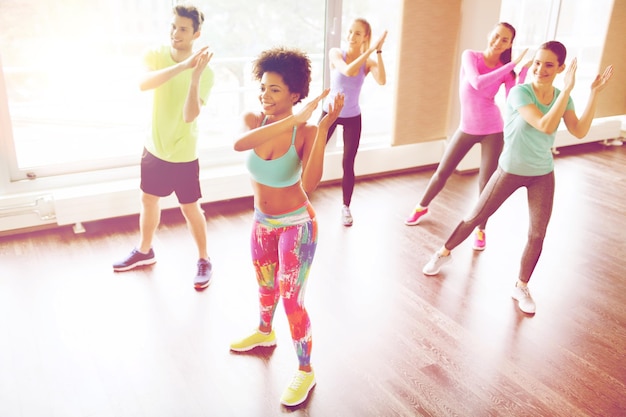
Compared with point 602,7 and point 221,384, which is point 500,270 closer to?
point 221,384

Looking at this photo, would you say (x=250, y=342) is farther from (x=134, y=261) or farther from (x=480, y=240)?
(x=480, y=240)

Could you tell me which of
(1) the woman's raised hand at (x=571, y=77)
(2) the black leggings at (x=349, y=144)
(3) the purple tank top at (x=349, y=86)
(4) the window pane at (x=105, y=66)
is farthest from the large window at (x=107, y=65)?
(1) the woman's raised hand at (x=571, y=77)

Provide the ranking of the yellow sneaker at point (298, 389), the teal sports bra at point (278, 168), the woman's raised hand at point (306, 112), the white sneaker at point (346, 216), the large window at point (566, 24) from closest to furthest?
A: the woman's raised hand at point (306, 112) → the teal sports bra at point (278, 168) → the yellow sneaker at point (298, 389) → the white sneaker at point (346, 216) → the large window at point (566, 24)

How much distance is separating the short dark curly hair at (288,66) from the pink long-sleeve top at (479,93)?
1.69 metres

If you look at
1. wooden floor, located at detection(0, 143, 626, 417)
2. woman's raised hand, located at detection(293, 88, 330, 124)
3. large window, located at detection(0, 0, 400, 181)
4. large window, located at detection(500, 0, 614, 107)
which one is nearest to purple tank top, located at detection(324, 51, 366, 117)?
large window, located at detection(0, 0, 400, 181)

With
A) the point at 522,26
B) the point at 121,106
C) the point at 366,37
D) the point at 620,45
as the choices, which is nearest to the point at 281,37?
the point at 366,37

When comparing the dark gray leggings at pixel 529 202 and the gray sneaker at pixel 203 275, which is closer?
the dark gray leggings at pixel 529 202

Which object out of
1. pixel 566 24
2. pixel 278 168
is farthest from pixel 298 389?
pixel 566 24

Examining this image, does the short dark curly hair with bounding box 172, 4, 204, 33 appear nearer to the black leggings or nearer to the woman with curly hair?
the woman with curly hair

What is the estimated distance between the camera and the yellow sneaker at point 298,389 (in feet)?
7.09

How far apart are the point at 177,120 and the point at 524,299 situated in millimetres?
1985

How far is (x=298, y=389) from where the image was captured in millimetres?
2188

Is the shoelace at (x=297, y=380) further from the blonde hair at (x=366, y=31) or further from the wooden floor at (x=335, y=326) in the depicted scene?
the blonde hair at (x=366, y=31)

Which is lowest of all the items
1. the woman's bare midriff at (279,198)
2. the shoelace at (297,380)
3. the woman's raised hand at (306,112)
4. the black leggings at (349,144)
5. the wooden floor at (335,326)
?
the wooden floor at (335,326)
